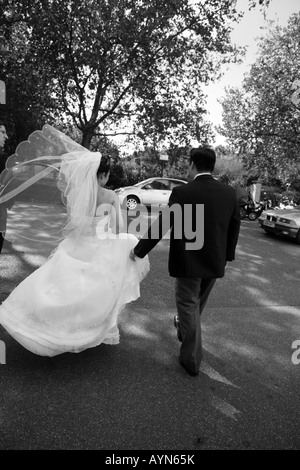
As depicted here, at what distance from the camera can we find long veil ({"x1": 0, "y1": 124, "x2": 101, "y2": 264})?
11.2ft

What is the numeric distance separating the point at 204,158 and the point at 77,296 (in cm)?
166

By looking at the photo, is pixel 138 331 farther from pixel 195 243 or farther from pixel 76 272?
pixel 195 243

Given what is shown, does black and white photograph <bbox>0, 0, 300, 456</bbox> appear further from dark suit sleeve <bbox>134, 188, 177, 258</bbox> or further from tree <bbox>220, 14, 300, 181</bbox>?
tree <bbox>220, 14, 300, 181</bbox>

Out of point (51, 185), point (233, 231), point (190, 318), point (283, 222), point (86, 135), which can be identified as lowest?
point (190, 318)

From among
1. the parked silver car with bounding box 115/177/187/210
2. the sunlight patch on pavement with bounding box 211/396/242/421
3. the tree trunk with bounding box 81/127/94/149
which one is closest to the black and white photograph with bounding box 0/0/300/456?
the sunlight patch on pavement with bounding box 211/396/242/421

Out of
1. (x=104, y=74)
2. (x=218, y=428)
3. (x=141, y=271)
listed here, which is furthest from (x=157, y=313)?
(x=104, y=74)

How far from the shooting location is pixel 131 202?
16.0 m

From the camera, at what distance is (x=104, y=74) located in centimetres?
1494

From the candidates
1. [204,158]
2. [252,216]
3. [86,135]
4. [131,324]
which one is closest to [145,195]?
[86,135]

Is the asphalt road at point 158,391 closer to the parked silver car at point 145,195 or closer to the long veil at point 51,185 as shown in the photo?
the long veil at point 51,185

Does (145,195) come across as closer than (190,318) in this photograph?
No

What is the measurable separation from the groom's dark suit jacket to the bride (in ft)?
1.59

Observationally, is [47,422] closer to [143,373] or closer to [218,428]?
[143,373]

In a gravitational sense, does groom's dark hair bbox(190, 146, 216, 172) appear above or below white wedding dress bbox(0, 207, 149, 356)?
above
